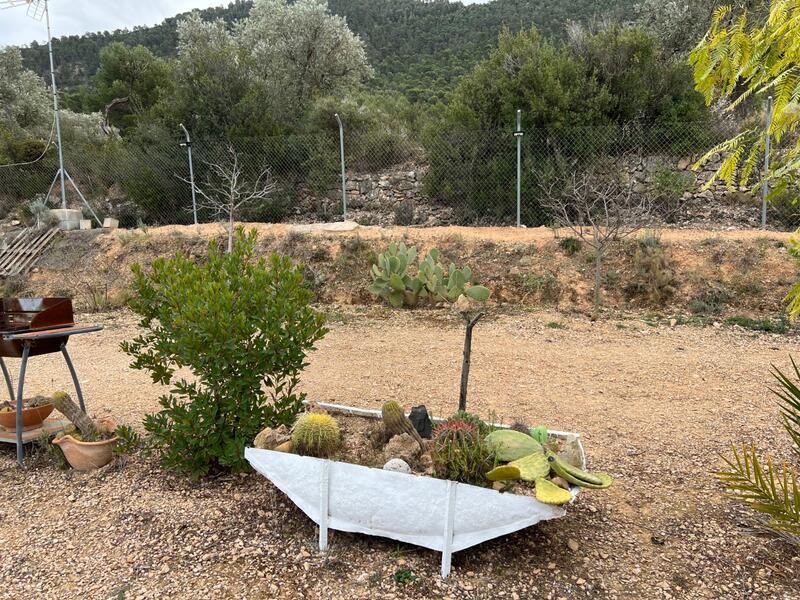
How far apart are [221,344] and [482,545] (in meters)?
1.74

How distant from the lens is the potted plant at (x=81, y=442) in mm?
3689

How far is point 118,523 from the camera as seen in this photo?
3.09 metres

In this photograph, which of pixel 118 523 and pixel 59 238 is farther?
pixel 59 238

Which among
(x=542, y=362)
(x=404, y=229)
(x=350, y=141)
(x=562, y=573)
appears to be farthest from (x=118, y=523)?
(x=350, y=141)

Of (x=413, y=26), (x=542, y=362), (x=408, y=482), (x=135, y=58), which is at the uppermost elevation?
(x=413, y=26)

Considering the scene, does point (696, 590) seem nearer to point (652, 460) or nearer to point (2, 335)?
point (652, 460)

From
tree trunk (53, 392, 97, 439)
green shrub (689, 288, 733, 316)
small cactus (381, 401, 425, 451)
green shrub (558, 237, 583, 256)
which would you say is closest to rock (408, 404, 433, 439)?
small cactus (381, 401, 425, 451)

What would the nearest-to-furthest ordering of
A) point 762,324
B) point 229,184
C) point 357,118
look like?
point 762,324, point 229,184, point 357,118

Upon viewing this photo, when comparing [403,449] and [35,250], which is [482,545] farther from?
[35,250]

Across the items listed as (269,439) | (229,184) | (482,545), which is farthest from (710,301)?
(229,184)

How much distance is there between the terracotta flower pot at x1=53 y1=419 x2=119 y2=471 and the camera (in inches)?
145

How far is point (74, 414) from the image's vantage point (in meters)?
3.73

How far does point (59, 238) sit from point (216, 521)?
509 inches

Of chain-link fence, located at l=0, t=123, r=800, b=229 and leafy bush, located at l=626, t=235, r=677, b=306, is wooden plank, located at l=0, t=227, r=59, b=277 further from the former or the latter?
leafy bush, located at l=626, t=235, r=677, b=306
